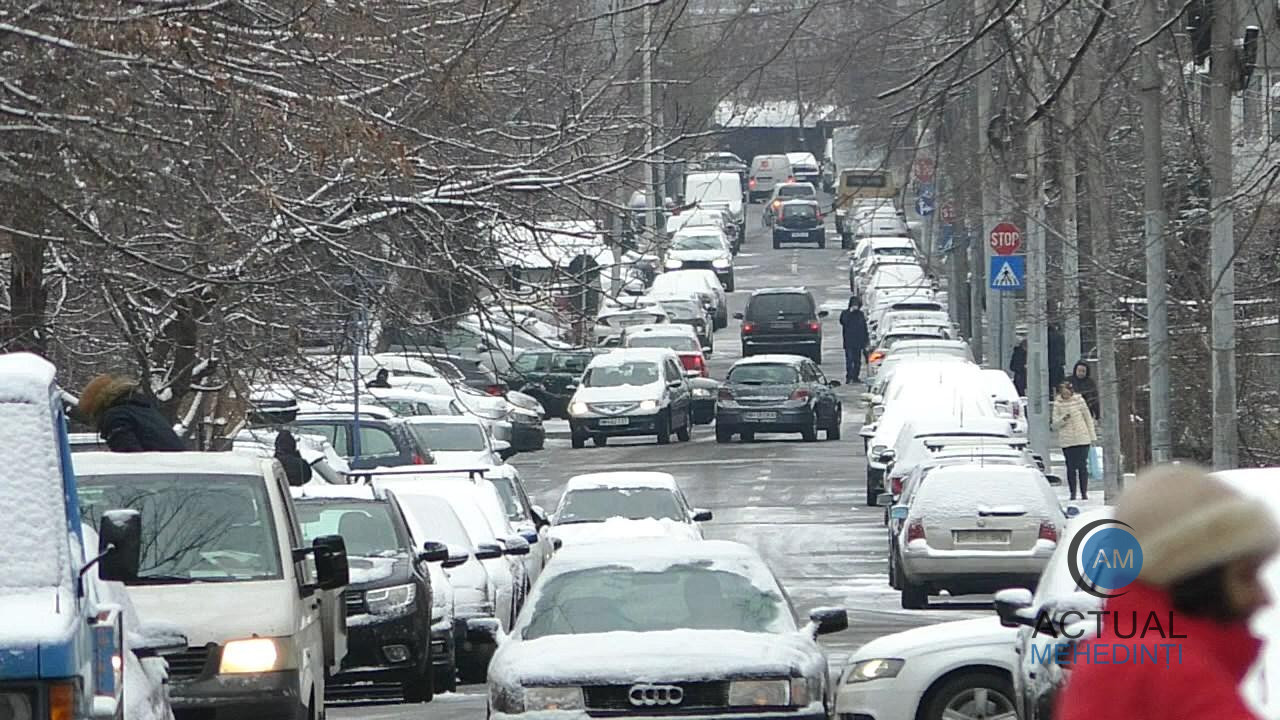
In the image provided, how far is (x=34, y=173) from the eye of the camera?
1245 centimetres

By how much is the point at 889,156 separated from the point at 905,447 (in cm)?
1768

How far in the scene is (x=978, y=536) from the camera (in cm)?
2161

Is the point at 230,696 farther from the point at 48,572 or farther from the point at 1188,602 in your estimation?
the point at 1188,602

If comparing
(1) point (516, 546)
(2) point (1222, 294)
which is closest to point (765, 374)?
(2) point (1222, 294)

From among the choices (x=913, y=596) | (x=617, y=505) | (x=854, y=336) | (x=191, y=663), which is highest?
(x=854, y=336)

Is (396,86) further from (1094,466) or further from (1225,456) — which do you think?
(1094,466)

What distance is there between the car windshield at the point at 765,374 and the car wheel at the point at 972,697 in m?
29.4

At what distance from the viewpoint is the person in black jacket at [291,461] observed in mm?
19375

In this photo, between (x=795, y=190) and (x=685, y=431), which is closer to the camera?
(x=685, y=431)

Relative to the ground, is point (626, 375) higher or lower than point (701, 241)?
lower

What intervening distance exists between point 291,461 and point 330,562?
28.6ft

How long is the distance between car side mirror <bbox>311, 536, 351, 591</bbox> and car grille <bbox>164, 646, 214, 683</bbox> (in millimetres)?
831

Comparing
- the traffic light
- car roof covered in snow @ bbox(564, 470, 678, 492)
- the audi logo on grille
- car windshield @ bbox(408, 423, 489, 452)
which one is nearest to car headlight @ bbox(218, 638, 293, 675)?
the audi logo on grille

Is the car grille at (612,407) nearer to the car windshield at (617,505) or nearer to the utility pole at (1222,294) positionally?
the car windshield at (617,505)
